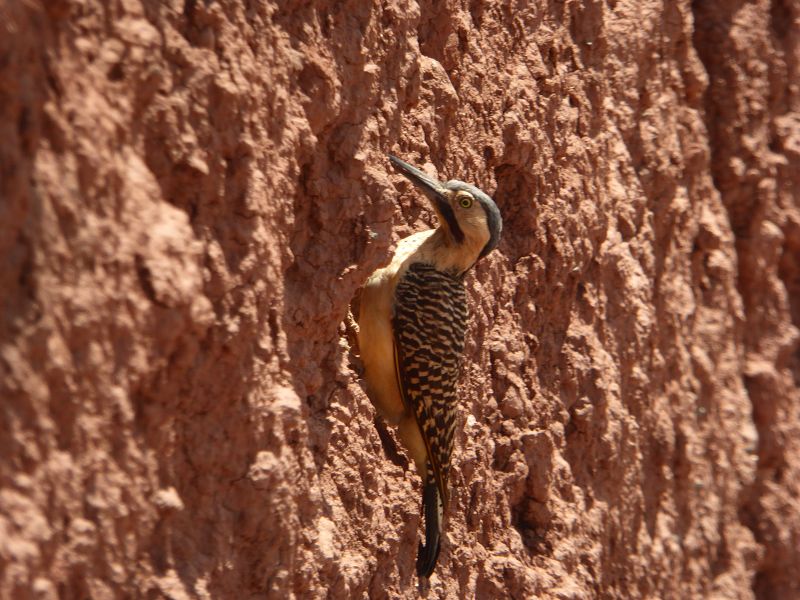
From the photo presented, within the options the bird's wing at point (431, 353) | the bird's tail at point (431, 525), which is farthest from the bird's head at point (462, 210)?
the bird's tail at point (431, 525)

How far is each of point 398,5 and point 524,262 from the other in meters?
1.52

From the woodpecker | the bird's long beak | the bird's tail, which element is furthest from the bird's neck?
the bird's tail

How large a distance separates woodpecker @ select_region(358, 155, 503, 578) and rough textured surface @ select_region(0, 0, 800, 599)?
0.14 meters

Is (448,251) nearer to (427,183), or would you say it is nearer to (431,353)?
(427,183)

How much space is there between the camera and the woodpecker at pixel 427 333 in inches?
193

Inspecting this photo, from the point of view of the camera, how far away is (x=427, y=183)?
4934 millimetres

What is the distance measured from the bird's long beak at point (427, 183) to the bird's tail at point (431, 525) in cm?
112

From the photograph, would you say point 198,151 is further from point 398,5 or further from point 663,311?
point 663,311

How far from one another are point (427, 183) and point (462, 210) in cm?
19

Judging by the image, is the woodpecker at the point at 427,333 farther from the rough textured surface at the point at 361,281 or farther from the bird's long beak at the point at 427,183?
the rough textured surface at the point at 361,281

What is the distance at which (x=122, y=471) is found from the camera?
130 inches

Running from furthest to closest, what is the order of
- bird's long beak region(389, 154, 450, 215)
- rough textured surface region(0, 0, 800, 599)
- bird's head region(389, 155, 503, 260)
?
1. bird's head region(389, 155, 503, 260)
2. bird's long beak region(389, 154, 450, 215)
3. rough textured surface region(0, 0, 800, 599)

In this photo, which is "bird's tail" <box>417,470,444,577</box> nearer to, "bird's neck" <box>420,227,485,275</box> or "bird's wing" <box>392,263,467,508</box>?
"bird's wing" <box>392,263,467,508</box>

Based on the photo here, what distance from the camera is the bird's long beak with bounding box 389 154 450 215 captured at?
4.83 metres
